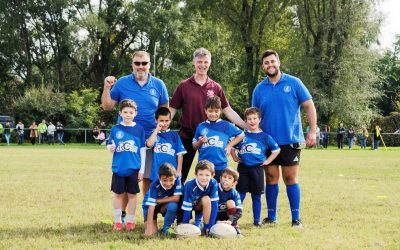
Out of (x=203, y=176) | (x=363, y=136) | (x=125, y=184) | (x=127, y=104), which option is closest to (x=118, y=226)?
(x=125, y=184)

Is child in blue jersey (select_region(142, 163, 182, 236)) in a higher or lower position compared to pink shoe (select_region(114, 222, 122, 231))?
higher

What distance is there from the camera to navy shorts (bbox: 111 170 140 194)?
252 inches

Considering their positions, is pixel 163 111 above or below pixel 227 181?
above

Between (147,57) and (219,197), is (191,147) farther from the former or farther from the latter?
(147,57)

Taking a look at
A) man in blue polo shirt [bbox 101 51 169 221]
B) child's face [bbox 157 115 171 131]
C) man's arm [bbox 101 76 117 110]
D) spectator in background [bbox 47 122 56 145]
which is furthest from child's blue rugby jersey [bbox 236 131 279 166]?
spectator in background [bbox 47 122 56 145]

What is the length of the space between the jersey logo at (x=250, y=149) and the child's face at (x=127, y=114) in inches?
58.8

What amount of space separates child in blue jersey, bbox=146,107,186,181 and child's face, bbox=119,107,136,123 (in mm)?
302

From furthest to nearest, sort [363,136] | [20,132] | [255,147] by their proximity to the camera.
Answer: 1. [363,136]
2. [20,132]
3. [255,147]

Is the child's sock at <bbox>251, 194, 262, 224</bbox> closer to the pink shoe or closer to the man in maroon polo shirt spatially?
the man in maroon polo shirt

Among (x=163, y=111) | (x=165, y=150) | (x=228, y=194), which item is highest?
(x=163, y=111)

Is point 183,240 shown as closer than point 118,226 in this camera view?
Yes

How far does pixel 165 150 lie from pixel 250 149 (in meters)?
1.12

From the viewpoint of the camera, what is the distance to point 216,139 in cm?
647

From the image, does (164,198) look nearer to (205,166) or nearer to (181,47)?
(205,166)
